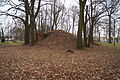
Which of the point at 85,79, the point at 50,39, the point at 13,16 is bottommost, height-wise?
the point at 85,79

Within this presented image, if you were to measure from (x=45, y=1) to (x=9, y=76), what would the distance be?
15002 millimetres

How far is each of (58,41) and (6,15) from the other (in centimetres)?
891

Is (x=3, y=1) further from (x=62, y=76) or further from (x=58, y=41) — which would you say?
(x=62, y=76)

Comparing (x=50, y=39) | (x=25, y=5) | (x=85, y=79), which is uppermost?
(x=25, y=5)

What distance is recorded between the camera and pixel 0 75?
5.50 metres

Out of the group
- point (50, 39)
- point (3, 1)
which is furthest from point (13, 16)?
point (50, 39)

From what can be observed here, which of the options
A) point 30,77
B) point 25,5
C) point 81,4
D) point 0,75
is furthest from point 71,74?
point 25,5

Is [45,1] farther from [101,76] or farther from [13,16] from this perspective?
[101,76]

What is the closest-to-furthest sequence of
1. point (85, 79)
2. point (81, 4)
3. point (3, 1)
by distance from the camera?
point (85, 79) → point (81, 4) → point (3, 1)

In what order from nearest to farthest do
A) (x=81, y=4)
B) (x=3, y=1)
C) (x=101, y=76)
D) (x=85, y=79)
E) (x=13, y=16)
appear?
(x=85, y=79) < (x=101, y=76) < (x=81, y=4) < (x=3, y=1) < (x=13, y=16)

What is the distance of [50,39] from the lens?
824 inches

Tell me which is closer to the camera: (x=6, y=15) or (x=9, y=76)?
(x=9, y=76)

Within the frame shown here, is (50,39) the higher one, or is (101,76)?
(50,39)

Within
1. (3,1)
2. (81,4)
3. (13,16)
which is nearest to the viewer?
(81,4)
